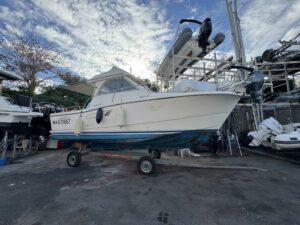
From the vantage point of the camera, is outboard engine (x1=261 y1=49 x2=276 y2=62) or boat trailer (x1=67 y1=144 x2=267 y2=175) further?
outboard engine (x1=261 y1=49 x2=276 y2=62)

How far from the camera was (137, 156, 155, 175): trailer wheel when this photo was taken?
3926 millimetres

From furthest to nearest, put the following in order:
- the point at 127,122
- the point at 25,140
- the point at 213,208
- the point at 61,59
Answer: the point at 61,59 → the point at 25,140 → the point at 127,122 → the point at 213,208

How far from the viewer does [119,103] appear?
427 centimetres

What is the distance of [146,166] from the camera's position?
3990mm

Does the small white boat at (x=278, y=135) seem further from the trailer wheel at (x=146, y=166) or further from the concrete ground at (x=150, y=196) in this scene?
the trailer wheel at (x=146, y=166)

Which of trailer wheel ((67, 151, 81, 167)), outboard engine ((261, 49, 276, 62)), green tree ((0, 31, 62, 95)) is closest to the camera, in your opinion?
trailer wheel ((67, 151, 81, 167))

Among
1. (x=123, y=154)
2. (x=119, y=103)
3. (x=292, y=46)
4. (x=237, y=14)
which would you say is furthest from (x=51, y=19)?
(x=292, y=46)

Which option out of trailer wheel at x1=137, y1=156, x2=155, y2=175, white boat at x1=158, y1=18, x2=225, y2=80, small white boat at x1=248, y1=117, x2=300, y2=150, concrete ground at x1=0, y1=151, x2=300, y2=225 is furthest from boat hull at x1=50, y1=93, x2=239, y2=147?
small white boat at x1=248, y1=117, x2=300, y2=150

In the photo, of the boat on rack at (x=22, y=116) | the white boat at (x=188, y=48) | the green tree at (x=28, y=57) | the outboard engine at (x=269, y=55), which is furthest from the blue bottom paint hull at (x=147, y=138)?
the green tree at (x=28, y=57)

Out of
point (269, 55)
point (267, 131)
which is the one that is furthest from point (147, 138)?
point (269, 55)

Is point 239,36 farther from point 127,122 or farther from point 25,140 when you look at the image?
point 25,140

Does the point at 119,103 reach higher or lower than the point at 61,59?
lower

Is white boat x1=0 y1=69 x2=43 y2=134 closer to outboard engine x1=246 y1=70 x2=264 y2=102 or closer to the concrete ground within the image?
the concrete ground

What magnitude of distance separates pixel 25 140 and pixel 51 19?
6.27 metres
